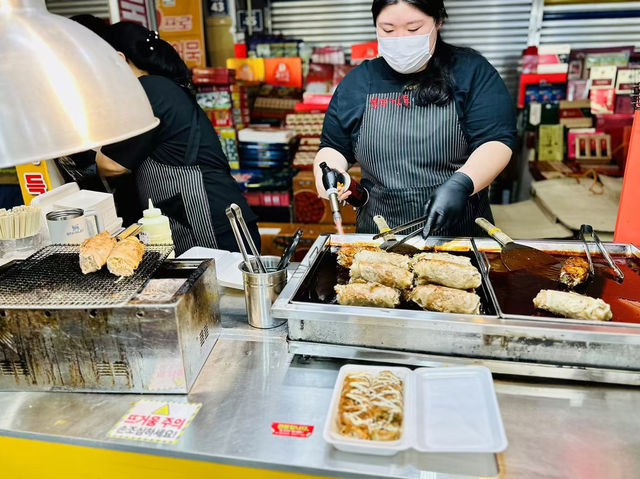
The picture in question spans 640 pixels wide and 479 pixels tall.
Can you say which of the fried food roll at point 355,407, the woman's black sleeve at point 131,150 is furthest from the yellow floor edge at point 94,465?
the woman's black sleeve at point 131,150

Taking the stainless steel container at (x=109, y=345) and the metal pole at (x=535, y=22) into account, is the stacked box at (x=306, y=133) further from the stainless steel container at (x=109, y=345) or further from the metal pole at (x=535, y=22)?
the stainless steel container at (x=109, y=345)

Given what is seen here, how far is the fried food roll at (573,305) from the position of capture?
1372 millimetres

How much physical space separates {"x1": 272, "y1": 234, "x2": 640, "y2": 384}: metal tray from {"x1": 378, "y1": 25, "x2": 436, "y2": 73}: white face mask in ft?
4.81

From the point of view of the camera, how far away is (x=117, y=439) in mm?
1261

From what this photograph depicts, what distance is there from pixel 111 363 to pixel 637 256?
73.8 inches

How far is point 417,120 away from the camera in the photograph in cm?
251

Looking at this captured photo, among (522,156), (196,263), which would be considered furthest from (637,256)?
(522,156)

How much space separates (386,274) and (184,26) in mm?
4375

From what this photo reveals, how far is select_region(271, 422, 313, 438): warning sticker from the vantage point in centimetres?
124

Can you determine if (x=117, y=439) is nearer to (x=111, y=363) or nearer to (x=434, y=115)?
(x=111, y=363)

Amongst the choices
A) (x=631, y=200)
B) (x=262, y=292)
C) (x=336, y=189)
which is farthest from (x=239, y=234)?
(x=631, y=200)

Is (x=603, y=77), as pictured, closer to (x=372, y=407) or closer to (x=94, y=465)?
(x=372, y=407)

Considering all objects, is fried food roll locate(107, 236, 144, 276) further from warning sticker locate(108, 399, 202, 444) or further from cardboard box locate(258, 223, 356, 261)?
cardboard box locate(258, 223, 356, 261)

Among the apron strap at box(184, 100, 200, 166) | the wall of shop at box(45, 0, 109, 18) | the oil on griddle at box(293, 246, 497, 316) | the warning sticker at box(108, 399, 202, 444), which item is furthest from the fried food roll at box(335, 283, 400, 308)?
the wall of shop at box(45, 0, 109, 18)
